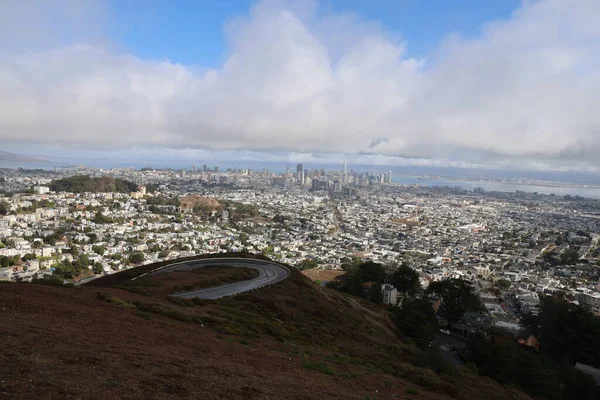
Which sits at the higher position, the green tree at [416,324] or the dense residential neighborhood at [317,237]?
the green tree at [416,324]

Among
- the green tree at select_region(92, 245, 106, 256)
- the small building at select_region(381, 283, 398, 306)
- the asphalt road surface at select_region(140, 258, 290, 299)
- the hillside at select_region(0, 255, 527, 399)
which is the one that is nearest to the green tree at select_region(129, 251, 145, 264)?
the green tree at select_region(92, 245, 106, 256)

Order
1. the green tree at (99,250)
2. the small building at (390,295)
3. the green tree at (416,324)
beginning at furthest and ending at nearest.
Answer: the green tree at (99,250)
the small building at (390,295)
the green tree at (416,324)

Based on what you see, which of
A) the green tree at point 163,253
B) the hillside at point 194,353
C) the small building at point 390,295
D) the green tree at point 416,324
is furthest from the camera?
the green tree at point 163,253

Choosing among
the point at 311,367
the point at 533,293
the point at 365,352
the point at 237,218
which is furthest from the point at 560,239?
the point at 311,367

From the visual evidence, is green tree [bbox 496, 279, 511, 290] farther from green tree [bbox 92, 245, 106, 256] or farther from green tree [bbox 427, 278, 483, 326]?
green tree [bbox 92, 245, 106, 256]

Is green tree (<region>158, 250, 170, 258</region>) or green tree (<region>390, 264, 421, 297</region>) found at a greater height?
green tree (<region>390, 264, 421, 297</region>)

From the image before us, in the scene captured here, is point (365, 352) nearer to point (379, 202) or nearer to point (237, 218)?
point (237, 218)

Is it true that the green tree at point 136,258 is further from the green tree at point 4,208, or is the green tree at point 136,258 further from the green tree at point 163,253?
the green tree at point 4,208

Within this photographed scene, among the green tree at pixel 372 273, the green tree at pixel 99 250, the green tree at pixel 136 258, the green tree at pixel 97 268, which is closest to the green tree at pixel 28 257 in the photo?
the green tree at pixel 99 250
